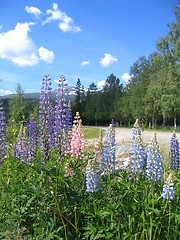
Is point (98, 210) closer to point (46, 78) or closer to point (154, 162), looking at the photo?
point (154, 162)

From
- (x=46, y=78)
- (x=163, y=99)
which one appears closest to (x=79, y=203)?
(x=46, y=78)

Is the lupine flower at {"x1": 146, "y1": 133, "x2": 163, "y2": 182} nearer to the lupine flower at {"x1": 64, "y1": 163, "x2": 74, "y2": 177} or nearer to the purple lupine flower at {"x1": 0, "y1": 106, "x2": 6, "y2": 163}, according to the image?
Result: the lupine flower at {"x1": 64, "y1": 163, "x2": 74, "y2": 177}

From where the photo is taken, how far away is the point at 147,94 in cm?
4284

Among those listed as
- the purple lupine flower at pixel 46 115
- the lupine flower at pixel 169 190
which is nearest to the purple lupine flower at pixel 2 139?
the purple lupine flower at pixel 46 115

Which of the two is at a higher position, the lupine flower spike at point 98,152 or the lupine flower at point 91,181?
the lupine flower spike at point 98,152

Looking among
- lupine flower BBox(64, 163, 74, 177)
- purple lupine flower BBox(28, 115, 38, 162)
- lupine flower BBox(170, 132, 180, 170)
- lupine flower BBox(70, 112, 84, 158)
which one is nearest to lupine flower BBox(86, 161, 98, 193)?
lupine flower BBox(64, 163, 74, 177)

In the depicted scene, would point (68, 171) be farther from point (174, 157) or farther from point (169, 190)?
point (174, 157)

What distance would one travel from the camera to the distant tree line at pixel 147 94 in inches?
1342

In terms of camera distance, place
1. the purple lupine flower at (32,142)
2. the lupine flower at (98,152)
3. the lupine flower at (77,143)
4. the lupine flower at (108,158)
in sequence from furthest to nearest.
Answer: the purple lupine flower at (32,142) → the lupine flower at (77,143) → the lupine flower at (98,152) → the lupine flower at (108,158)

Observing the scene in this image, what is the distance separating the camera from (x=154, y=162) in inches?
129

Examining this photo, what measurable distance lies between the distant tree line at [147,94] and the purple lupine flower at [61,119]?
1.84 metres

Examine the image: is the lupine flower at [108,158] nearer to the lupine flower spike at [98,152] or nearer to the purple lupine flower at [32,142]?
the lupine flower spike at [98,152]

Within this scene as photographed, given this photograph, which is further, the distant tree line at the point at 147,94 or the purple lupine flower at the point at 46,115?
the distant tree line at the point at 147,94

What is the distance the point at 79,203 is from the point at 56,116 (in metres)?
1.32
